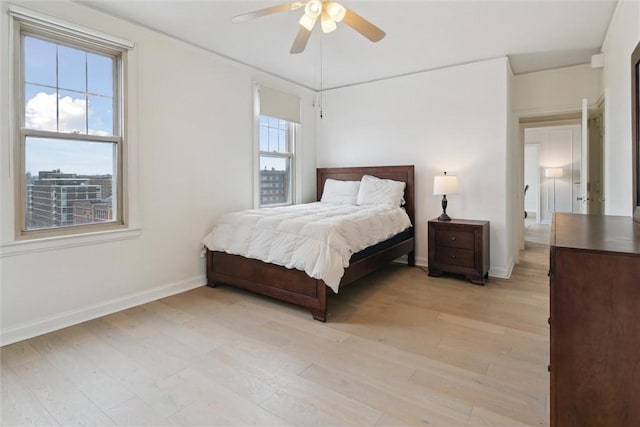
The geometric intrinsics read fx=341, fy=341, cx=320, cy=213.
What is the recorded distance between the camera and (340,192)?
4766 millimetres

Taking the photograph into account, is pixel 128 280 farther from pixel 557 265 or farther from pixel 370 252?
pixel 557 265

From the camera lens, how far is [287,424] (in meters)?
1.62

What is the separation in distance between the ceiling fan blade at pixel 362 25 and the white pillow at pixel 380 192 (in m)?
2.22

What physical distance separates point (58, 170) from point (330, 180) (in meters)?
3.21

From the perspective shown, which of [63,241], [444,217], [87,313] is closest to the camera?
[63,241]

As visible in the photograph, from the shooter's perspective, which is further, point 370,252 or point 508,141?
point 508,141

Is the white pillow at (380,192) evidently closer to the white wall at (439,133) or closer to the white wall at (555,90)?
the white wall at (439,133)

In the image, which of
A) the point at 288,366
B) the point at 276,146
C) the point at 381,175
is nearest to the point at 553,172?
the point at 381,175

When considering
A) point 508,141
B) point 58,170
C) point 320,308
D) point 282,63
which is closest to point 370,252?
point 320,308

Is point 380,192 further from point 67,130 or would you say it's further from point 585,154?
point 67,130

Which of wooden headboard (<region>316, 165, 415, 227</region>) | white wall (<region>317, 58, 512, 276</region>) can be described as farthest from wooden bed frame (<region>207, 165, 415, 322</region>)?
white wall (<region>317, 58, 512, 276</region>)

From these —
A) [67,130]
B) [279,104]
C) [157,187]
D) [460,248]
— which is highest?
[279,104]

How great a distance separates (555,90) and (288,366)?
4477mm

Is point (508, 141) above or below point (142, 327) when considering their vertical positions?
above
